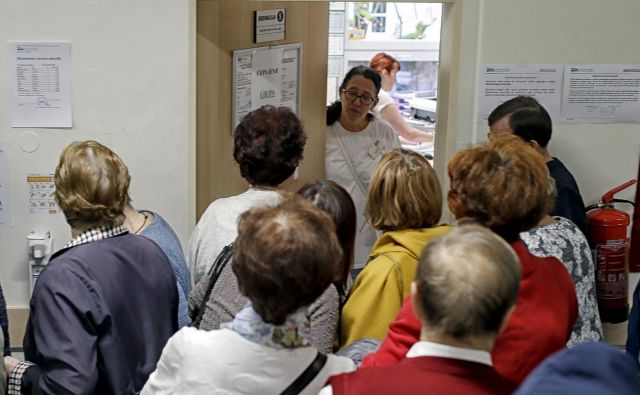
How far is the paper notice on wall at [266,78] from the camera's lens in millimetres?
3951

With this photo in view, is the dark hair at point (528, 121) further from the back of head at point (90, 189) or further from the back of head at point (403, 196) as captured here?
the back of head at point (90, 189)

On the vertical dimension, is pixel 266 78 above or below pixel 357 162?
above

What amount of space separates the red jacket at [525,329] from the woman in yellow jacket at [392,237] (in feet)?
1.08

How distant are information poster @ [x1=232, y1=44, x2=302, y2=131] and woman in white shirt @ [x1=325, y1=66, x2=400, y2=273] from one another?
0.34 metres

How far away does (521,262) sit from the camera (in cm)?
211

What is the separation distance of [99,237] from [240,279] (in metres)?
0.73

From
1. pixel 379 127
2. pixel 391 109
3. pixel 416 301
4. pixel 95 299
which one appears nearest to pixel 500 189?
pixel 416 301

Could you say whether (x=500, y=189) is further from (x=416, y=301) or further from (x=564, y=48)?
(x=564, y=48)

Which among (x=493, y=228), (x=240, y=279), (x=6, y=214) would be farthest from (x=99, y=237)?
(x=6, y=214)

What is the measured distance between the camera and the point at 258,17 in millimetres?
3883

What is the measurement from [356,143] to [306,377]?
2749 millimetres

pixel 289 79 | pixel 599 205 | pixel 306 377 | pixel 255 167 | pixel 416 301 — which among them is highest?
pixel 289 79

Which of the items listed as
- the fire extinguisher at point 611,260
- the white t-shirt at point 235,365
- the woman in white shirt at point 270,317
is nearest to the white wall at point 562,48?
the fire extinguisher at point 611,260

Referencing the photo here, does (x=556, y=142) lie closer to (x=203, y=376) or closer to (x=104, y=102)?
(x=104, y=102)
